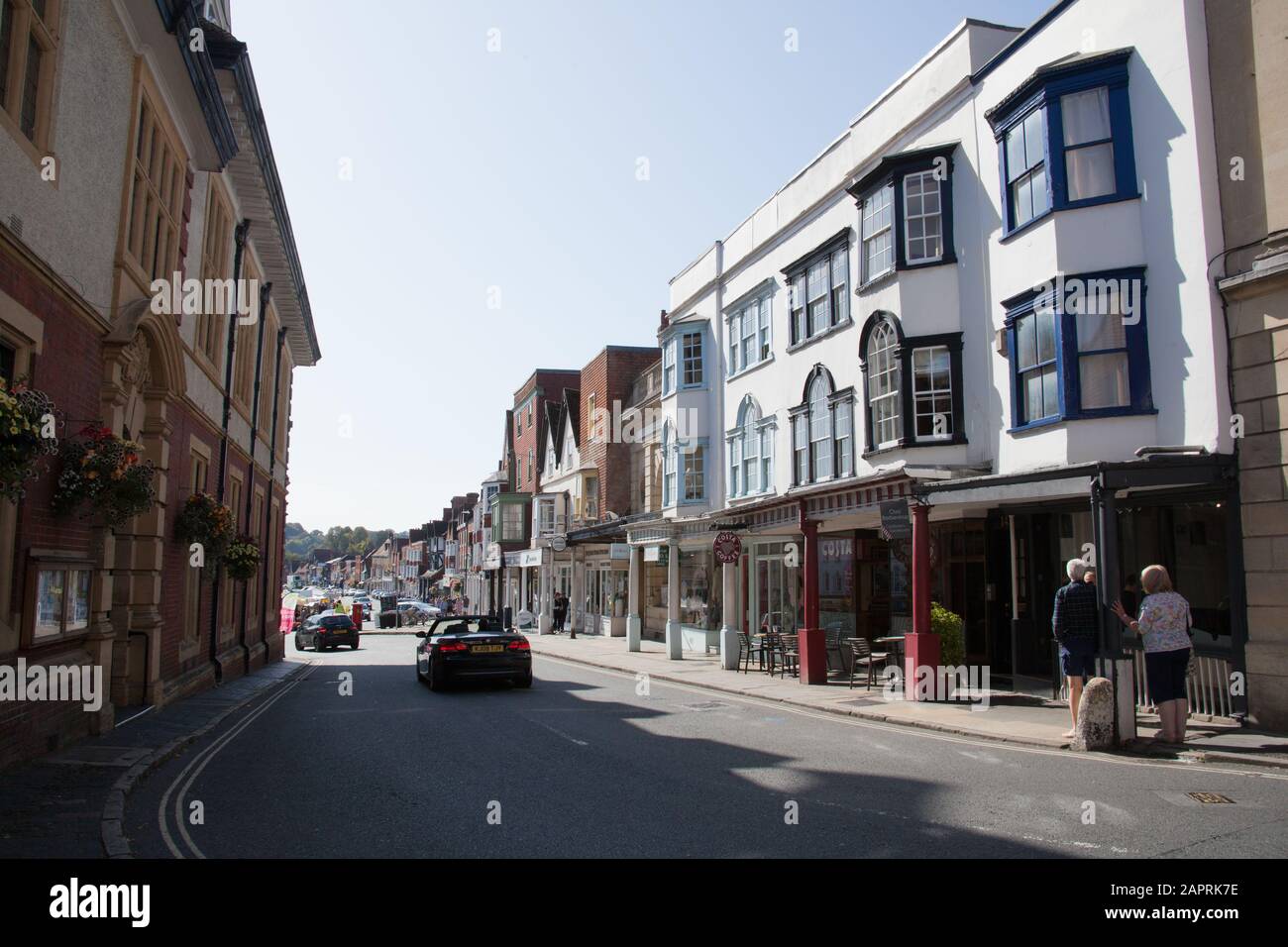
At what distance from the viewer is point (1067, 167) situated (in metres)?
13.6

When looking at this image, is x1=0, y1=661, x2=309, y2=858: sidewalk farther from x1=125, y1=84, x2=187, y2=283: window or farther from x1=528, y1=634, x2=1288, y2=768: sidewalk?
x1=528, y1=634, x2=1288, y2=768: sidewalk

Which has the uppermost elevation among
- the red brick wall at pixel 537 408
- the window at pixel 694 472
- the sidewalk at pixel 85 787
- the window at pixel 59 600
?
the red brick wall at pixel 537 408

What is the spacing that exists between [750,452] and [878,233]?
7.70 meters

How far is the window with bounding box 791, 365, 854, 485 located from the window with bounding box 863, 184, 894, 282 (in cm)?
254

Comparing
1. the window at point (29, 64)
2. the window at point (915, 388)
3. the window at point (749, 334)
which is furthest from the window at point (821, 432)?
the window at point (29, 64)

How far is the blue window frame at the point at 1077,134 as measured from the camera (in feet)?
42.9

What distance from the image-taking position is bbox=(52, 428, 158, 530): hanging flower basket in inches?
359

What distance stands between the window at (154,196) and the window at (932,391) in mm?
12319

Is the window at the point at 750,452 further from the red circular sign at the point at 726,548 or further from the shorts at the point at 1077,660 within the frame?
the shorts at the point at 1077,660

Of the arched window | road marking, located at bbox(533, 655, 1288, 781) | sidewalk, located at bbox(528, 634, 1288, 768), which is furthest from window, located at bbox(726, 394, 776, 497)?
road marking, located at bbox(533, 655, 1288, 781)

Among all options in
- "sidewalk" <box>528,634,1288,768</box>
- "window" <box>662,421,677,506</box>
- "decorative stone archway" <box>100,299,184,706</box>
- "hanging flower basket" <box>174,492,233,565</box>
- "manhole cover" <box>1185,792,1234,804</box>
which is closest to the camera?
"manhole cover" <box>1185,792,1234,804</box>

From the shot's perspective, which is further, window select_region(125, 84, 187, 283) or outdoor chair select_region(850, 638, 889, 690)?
outdoor chair select_region(850, 638, 889, 690)

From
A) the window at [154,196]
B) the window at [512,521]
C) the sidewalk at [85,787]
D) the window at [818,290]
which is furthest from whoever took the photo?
the window at [512,521]

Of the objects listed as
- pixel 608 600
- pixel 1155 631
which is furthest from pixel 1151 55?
pixel 608 600
